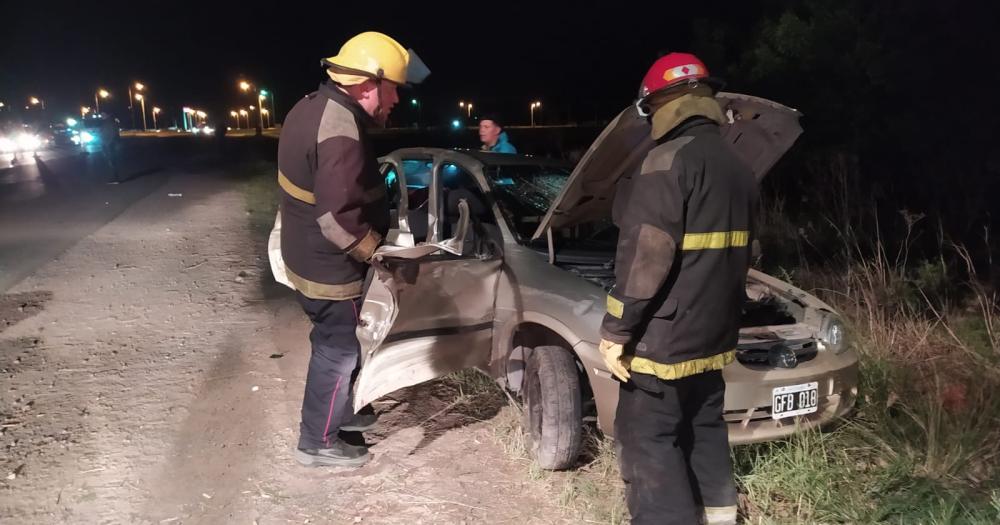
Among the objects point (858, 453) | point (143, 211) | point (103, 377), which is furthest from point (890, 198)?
point (143, 211)

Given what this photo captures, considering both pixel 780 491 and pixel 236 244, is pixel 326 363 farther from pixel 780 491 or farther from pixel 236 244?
pixel 236 244

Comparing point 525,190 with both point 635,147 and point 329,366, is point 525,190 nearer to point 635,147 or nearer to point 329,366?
point 635,147

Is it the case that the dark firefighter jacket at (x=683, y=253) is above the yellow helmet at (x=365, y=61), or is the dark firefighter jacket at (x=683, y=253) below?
below

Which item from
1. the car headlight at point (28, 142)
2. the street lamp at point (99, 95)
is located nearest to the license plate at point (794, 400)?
the car headlight at point (28, 142)

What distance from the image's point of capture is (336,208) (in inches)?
112

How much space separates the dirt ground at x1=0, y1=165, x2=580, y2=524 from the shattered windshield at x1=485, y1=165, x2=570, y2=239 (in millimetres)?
1144

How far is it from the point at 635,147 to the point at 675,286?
991 millimetres

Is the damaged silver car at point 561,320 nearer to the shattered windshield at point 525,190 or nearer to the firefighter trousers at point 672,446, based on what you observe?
the shattered windshield at point 525,190

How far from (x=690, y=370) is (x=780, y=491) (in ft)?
3.76

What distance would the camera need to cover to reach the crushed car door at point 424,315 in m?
3.04

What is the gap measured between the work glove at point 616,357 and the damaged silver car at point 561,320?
1.67ft

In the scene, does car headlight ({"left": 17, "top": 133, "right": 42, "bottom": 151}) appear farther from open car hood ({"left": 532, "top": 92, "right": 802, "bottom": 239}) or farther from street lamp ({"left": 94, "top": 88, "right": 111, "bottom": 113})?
street lamp ({"left": 94, "top": 88, "right": 111, "bottom": 113})

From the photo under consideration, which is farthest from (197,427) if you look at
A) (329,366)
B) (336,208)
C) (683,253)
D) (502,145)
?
(502,145)

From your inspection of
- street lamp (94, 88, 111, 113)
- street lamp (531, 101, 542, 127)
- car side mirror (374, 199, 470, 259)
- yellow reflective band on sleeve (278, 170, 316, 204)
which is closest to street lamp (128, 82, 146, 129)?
street lamp (94, 88, 111, 113)
